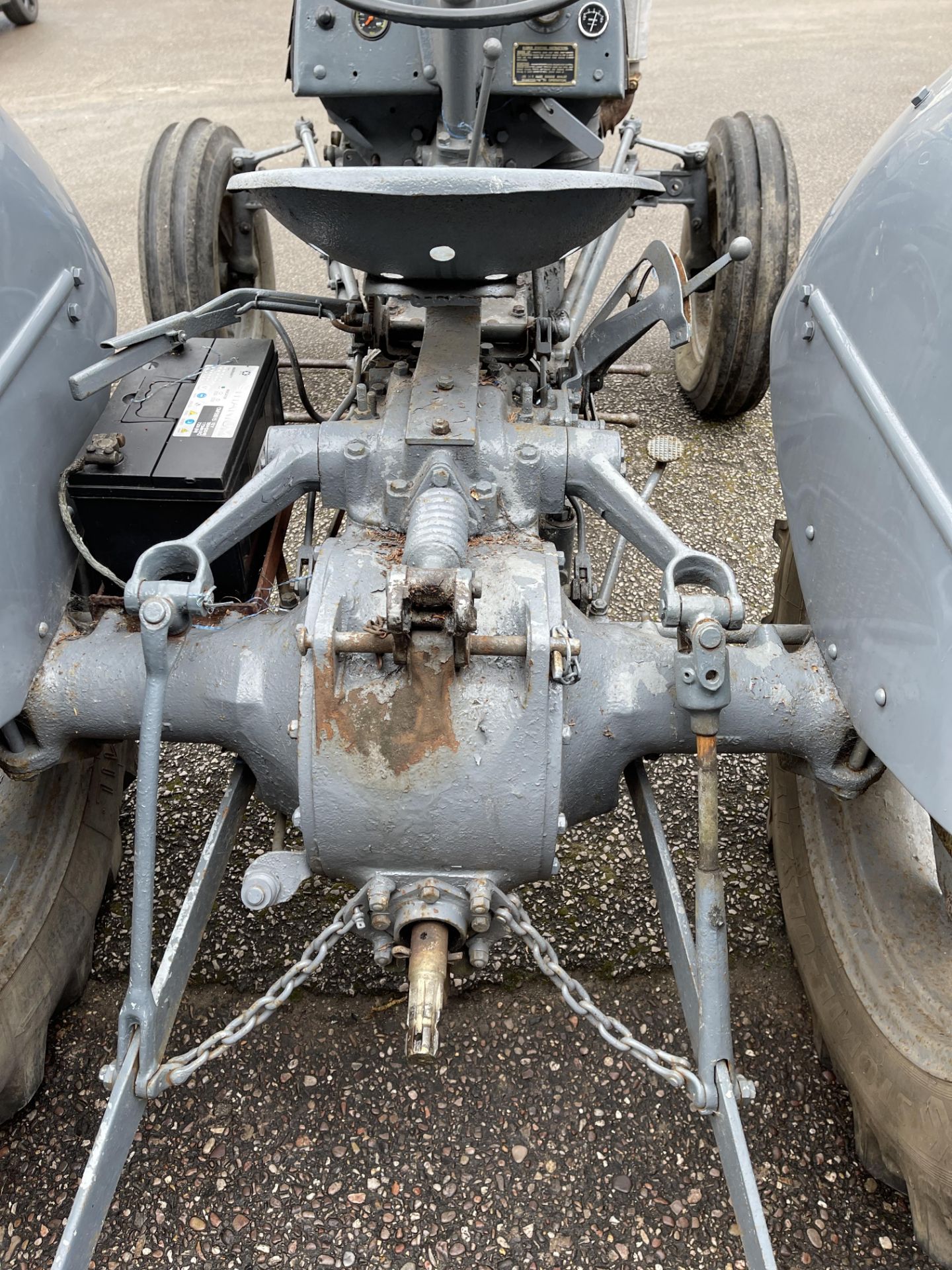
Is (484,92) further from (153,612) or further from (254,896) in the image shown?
(254,896)

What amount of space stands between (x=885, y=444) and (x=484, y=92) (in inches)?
36.1

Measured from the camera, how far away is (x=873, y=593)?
3.79 feet

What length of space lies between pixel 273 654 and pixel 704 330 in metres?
2.42

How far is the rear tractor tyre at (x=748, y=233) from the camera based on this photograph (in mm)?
2719

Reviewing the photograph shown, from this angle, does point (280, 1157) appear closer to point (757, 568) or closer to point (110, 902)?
point (110, 902)

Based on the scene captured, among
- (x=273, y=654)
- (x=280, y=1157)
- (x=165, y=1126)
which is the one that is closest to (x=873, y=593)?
(x=273, y=654)

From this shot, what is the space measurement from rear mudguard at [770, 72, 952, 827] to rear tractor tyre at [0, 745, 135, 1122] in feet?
3.93

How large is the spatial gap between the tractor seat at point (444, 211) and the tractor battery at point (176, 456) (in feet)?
1.25

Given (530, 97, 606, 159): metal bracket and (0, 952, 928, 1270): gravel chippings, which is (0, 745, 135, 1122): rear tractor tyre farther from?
(530, 97, 606, 159): metal bracket

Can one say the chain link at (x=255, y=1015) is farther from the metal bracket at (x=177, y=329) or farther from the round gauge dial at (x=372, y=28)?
the round gauge dial at (x=372, y=28)

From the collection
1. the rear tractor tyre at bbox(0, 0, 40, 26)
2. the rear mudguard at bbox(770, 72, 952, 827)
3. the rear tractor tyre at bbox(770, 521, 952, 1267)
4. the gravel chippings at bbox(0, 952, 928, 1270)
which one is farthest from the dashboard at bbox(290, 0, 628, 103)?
the rear tractor tyre at bbox(0, 0, 40, 26)

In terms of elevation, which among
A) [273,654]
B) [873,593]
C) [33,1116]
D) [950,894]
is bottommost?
[33,1116]

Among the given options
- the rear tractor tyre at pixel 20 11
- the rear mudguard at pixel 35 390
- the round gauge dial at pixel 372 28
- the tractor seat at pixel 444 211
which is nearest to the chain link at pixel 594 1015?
the rear mudguard at pixel 35 390

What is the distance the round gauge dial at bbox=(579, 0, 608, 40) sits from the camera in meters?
1.93
